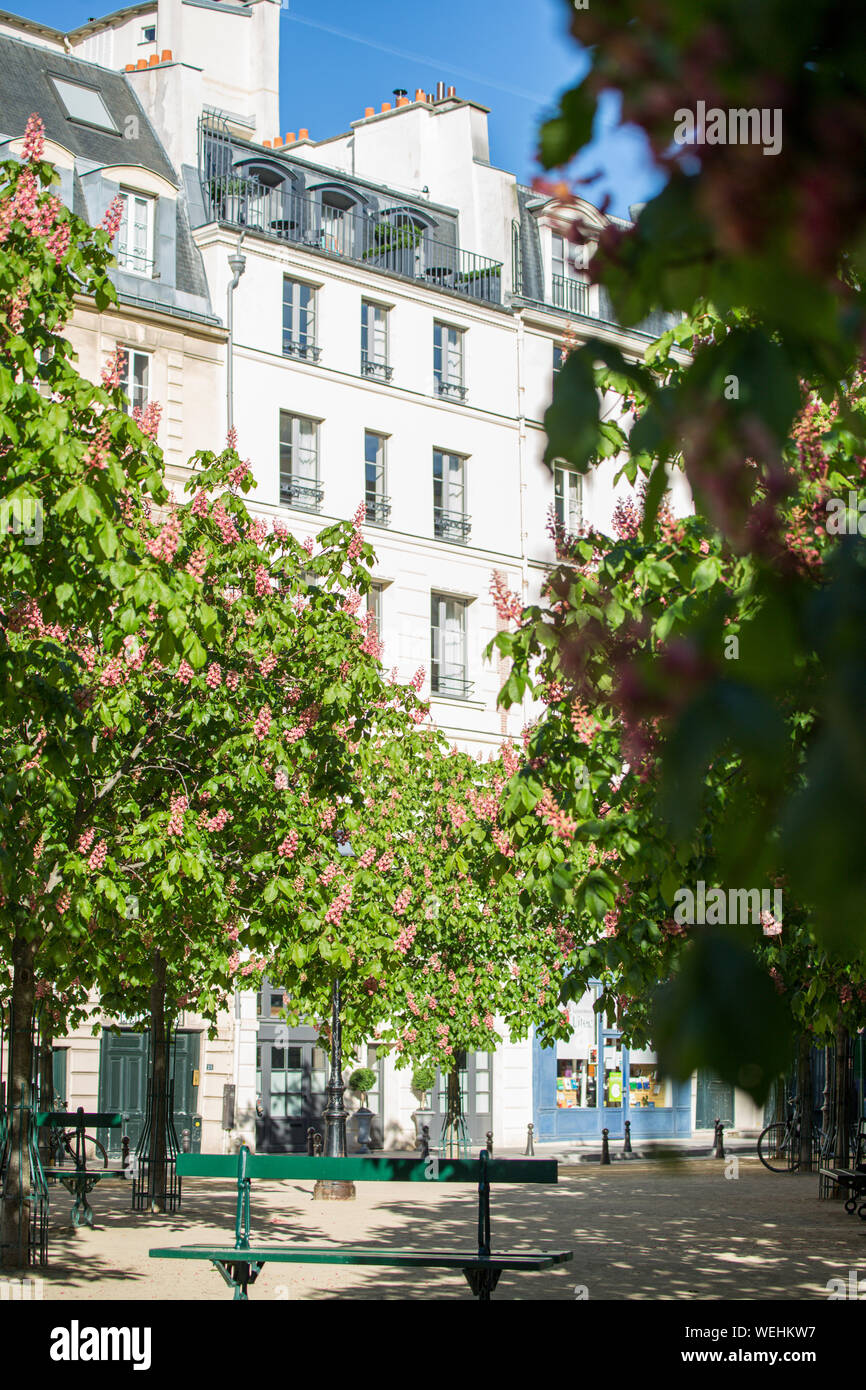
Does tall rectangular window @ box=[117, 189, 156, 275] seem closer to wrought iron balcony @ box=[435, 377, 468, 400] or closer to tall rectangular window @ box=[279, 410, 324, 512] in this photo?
tall rectangular window @ box=[279, 410, 324, 512]

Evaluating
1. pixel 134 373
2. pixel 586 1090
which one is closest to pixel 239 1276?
pixel 134 373

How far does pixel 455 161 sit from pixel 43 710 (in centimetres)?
3546

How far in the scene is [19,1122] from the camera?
14422mm

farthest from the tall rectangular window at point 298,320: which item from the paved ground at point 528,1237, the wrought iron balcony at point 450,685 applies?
the paved ground at point 528,1237

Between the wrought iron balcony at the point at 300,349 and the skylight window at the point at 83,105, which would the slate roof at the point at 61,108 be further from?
the wrought iron balcony at the point at 300,349

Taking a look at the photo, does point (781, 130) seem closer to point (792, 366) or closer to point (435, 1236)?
point (792, 366)

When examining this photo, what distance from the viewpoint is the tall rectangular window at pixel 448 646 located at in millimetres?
39469

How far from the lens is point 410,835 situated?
3089 centimetres

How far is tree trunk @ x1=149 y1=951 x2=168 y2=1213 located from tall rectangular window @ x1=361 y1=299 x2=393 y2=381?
65.2 ft

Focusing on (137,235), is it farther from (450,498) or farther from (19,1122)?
(19,1122)

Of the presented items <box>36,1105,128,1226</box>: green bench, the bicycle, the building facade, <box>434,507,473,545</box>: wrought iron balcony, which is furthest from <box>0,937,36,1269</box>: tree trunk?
<box>434,507,473,545</box>: wrought iron balcony

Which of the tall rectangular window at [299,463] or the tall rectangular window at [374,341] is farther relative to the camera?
the tall rectangular window at [374,341]

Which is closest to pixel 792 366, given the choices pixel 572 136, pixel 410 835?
pixel 572 136

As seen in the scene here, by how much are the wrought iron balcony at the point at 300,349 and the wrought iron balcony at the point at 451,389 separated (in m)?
3.76
